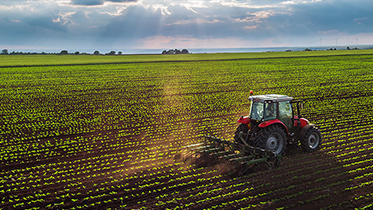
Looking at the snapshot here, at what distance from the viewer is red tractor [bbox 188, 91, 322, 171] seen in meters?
11.1

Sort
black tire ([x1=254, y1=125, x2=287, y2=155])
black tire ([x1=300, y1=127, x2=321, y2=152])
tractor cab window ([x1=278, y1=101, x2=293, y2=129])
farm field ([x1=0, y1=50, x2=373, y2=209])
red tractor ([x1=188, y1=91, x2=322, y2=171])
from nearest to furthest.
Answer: farm field ([x1=0, y1=50, x2=373, y2=209]) < red tractor ([x1=188, y1=91, x2=322, y2=171]) < black tire ([x1=254, y1=125, x2=287, y2=155]) < tractor cab window ([x1=278, y1=101, x2=293, y2=129]) < black tire ([x1=300, y1=127, x2=321, y2=152])

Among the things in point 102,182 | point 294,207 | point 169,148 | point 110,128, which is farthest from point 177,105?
point 294,207

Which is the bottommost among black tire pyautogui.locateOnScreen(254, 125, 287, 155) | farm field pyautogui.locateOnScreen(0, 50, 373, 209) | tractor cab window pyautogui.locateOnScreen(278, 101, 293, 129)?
farm field pyautogui.locateOnScreen(0, 50, 373, 209)

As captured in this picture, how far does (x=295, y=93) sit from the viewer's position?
28234 mm

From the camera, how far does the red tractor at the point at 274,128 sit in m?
11.5

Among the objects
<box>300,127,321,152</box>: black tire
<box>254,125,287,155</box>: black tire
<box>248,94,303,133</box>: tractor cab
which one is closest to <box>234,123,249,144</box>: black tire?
<box>248,94,303,133</box>: tractor cab

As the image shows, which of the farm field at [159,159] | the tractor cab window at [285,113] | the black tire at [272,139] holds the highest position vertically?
the tractor cab window at [285,113]

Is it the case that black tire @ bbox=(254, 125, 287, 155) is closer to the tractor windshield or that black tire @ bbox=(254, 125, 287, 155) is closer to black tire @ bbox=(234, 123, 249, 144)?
the tractor windshield

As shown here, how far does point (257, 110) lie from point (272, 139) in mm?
1236

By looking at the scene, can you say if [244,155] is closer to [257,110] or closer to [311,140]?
[257,110]

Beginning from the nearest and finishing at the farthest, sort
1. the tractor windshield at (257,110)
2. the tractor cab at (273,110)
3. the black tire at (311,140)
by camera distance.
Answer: the tractor cab at (273,110) < the tractor windshield at (257,110) < the black tire at (311,140)

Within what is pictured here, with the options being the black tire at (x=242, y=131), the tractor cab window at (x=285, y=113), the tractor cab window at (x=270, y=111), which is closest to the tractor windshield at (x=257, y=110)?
the tractor cab window at (x=270, y=111)

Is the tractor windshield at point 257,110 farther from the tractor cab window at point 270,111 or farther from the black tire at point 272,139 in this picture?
the black tire at point 272,139

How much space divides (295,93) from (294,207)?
20.9m
